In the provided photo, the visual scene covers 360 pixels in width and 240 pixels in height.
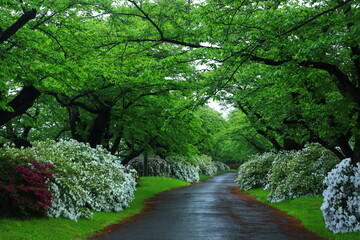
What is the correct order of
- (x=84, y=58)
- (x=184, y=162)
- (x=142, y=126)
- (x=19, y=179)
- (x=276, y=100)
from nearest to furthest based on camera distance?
1. (x=19, y=179)
2. (x=84, y=58)
3. (x=276, y=100)
4. (x=142, y=126)
5. (x=184, y=162)

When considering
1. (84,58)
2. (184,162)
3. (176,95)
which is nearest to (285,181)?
(176,95)

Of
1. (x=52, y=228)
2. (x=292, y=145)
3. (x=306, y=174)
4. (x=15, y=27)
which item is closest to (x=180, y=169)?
(x=292, y=145)

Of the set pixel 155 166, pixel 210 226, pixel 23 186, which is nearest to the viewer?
pixel 23 186

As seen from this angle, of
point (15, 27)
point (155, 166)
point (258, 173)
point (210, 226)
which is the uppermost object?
point (15, 27)

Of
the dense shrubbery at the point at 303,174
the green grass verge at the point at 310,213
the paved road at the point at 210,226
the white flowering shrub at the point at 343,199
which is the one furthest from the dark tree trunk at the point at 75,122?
the white flowering shrub at the point at 343,199

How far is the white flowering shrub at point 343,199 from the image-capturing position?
10430 mm

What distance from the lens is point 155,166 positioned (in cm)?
4231

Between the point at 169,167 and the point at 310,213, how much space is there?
3036cm

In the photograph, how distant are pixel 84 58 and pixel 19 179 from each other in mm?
5627

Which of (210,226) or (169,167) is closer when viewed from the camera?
(210,226)

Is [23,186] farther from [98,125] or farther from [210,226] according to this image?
[98,125]

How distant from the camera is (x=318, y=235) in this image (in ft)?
35.5

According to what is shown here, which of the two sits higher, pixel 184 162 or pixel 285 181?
pixel 184 162

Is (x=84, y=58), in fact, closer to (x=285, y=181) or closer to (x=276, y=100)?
(x=276, y=100)
